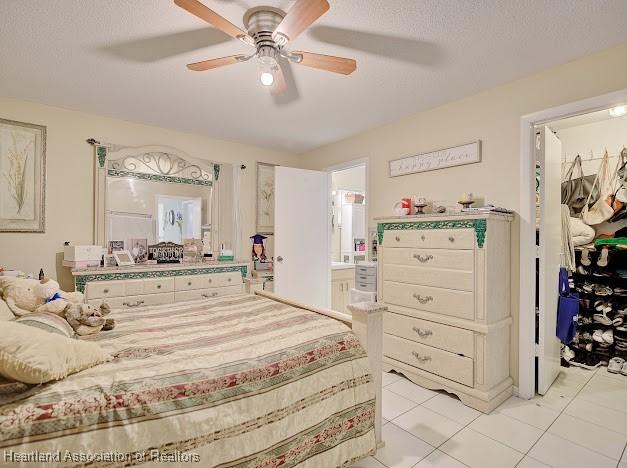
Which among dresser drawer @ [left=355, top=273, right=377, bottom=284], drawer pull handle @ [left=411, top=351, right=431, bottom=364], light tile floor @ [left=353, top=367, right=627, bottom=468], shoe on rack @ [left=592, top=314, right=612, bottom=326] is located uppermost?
dresser drawer @ [left=355, top=273, right=377, bottom=284]

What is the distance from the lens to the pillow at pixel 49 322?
1379 millimetres

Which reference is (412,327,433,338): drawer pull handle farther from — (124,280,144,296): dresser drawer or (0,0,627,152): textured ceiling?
(124,280,144,296): dresser drawer

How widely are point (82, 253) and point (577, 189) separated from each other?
17.0ft

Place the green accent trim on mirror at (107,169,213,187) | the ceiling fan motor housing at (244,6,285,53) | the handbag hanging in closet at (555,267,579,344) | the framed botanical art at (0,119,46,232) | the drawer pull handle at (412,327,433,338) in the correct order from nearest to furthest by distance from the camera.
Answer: the ceiling fan motor housing at (244,6,285,53), the drawer pull handle at (412,327,433,338), the handbag hanging in closet at (555,267,579,344), the framed botanical art at (0,119,46,232), the green accent trim on mirror at (107,169,213,187)

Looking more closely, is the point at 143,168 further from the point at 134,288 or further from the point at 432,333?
the point at 432,333

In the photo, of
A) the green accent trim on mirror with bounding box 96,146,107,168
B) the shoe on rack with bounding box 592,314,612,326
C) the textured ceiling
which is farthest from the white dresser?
the shoe on rack with bounding box 592,314,612,326

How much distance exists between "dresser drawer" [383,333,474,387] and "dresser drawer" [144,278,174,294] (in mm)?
2290

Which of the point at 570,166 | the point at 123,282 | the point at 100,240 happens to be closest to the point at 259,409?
the point at 123,282

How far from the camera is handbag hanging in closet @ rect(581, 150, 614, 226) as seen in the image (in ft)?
10.6

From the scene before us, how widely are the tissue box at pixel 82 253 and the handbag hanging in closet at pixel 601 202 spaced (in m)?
5.06

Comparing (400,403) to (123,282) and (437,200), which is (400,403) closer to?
(437,200)

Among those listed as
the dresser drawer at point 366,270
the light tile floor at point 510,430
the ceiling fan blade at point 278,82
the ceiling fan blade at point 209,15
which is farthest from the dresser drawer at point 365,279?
the ceiling fan blade at point 209,15

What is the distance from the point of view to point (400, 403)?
2.42 meters

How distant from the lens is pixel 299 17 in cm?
148
